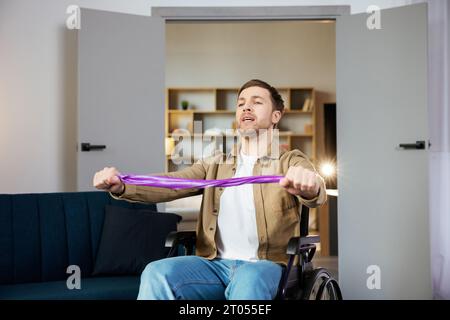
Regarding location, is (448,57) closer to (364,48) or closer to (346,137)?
(364,48)

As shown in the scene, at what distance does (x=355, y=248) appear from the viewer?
4.77m

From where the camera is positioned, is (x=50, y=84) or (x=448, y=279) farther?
(x=50, y=84)

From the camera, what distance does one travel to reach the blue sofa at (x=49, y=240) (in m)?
3.22

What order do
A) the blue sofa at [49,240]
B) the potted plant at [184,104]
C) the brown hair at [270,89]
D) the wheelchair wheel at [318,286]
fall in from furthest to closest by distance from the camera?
1. the potted plant at [184,104]
2. the blue sofa at [49,240]
3. the brown hair at [270,89]
4. the wheelchair wheel at [318,286]

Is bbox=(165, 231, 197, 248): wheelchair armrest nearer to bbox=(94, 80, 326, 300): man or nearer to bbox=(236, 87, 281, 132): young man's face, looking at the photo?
bbox=(94, 80, 326, 300): man

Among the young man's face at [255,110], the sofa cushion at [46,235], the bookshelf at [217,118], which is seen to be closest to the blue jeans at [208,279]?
the young man's face at [255,110]

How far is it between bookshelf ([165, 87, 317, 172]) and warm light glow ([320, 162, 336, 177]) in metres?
0.25

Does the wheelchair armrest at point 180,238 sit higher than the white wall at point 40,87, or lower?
lower

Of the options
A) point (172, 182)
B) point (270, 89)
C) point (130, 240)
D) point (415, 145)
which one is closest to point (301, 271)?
point (172, 182)

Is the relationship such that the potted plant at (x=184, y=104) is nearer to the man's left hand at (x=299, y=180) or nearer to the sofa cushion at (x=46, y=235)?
the sofa cushion at (x=46, y=235)

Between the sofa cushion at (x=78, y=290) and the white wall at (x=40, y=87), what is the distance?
1978 millimetres
